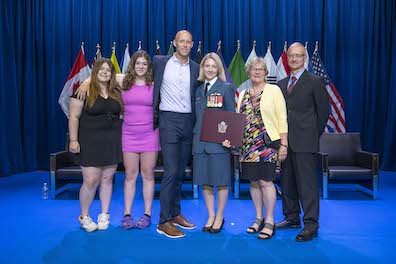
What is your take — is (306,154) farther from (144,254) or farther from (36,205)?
(36,205)

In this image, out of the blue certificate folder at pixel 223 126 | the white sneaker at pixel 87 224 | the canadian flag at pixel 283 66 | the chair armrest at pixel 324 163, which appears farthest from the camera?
the canadian flag at pixel 283 66

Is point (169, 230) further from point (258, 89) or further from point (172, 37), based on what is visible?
point (172, 37)

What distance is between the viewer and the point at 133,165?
12.3 ft

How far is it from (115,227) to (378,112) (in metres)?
5.99

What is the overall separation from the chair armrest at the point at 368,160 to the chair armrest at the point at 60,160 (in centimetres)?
414

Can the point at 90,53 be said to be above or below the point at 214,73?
above

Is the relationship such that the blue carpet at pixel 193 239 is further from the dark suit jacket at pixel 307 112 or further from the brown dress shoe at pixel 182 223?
the dark suit jacket at pixel 307 112

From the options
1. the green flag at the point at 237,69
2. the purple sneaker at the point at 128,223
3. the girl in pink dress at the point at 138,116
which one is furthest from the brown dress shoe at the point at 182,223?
the green flag at the point at 237,69

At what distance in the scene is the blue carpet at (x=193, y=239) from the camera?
306 cm

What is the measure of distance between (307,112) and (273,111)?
32 centimetres

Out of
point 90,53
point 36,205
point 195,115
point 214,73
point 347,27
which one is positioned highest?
point 347,27

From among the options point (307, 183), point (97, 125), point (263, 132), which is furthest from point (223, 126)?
point (97, 125)

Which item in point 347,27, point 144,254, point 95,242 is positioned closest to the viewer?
point 144,254

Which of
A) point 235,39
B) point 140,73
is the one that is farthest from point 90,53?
point 140,73
